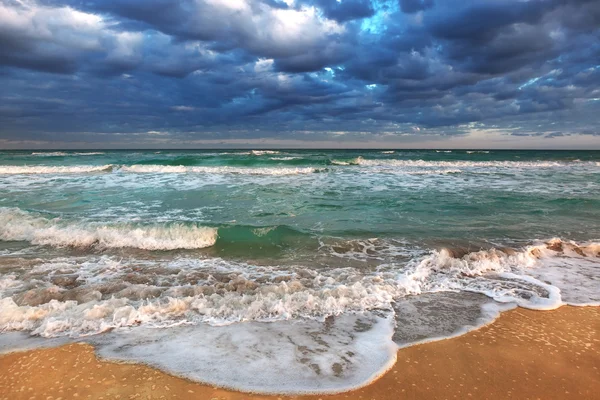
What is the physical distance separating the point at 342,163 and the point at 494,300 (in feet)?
100

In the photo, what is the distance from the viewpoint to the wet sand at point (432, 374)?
2.71 m

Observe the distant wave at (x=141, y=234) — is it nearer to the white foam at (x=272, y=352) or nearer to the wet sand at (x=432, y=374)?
the white foam at (x=272, y=352)

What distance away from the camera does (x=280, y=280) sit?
5406 millimetres

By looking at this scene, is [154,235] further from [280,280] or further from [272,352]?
[272,352]

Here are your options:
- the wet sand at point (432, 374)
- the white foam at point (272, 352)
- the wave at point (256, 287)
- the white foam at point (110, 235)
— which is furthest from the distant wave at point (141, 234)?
the wet sand at point (432, 374)

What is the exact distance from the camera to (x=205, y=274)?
18.6 ft

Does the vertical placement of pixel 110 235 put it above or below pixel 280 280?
above

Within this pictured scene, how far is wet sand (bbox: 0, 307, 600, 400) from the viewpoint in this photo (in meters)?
2.71

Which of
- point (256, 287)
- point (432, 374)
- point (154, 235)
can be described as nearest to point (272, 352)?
point (432, 374)

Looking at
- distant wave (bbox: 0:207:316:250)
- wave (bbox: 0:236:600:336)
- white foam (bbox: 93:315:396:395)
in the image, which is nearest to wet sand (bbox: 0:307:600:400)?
white foam (bbox: 93:315:396:395)

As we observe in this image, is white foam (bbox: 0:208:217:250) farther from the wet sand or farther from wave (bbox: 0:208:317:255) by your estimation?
the wet sand

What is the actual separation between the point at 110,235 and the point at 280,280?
4446 millimetres

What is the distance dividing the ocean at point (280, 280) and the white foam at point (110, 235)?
39 millimetres

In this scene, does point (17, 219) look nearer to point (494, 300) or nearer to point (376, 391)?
point (376, 391)
